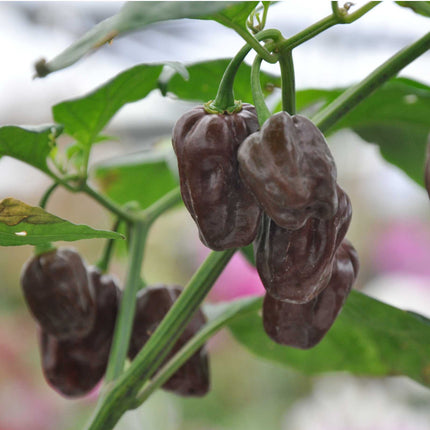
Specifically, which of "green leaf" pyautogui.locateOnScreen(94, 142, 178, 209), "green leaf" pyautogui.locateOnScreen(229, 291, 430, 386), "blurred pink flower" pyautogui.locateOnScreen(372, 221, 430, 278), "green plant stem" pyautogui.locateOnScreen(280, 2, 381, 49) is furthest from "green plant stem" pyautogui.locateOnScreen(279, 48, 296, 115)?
"blurred pink flower" pyautogui.locateOnScreen(372, 221, 430, 278)

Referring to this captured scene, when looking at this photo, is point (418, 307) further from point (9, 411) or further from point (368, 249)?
point (9, 411)

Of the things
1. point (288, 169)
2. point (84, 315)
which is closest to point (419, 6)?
point (288, 169)

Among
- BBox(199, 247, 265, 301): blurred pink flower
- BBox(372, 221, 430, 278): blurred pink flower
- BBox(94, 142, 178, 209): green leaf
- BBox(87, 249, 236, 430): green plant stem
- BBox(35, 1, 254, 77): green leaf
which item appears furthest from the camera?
BBox(372, 221, 430, 278): blurred pink flower

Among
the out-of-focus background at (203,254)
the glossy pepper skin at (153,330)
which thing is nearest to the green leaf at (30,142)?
the glossy pepper skin at (153,330)

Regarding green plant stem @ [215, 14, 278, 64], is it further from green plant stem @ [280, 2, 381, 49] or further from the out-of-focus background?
the out-of-focus background

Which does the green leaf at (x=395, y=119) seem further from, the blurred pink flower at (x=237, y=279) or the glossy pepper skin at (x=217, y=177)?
the blurred pink flower at (x=237, y=279)
